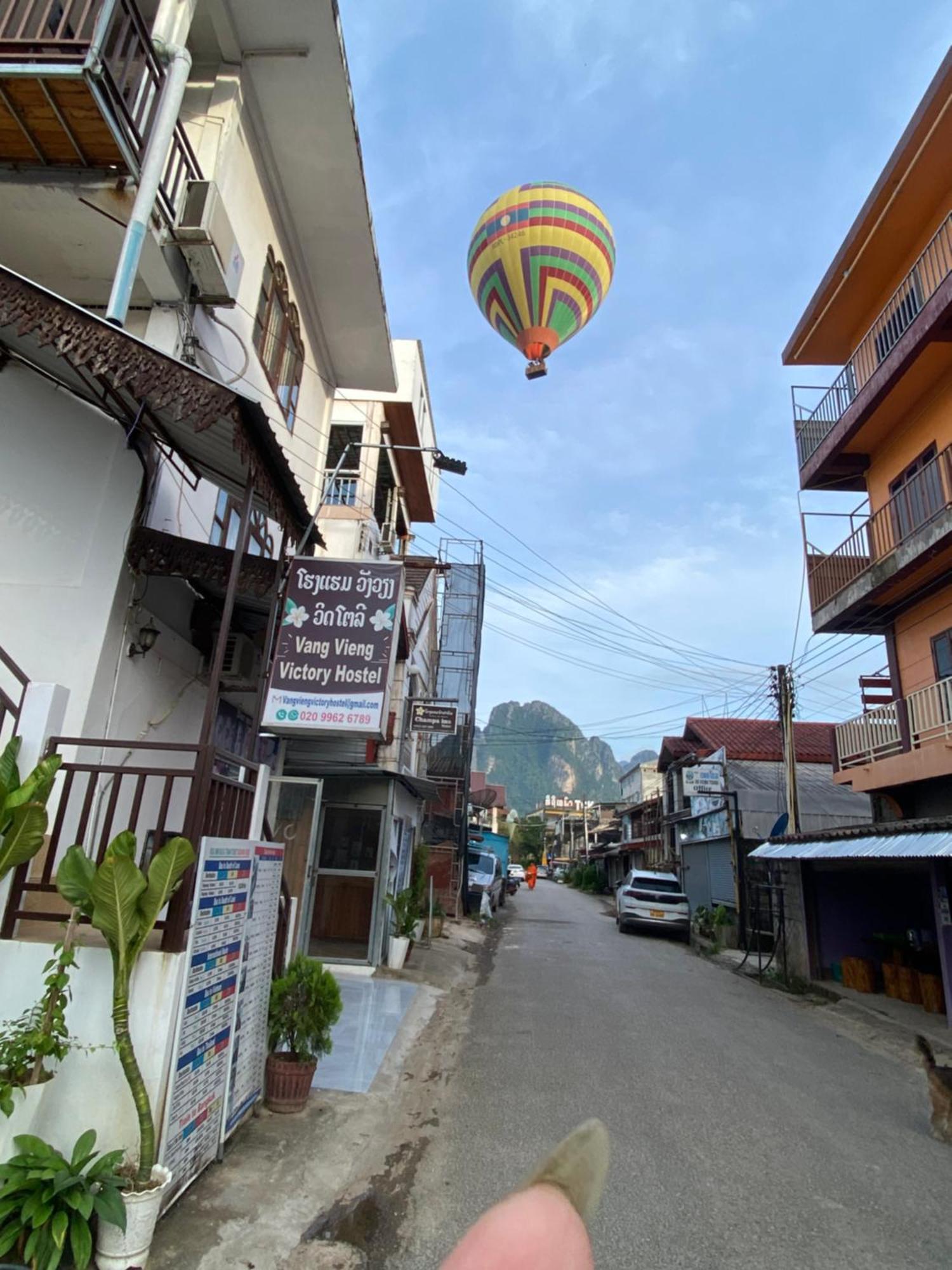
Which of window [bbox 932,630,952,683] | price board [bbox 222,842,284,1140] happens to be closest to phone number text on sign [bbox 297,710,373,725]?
price board [bbox 222,842,284,1140]

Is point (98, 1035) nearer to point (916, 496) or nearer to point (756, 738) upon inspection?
point (916, 496)

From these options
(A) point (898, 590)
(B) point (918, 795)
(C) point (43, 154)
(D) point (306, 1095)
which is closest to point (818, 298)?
(A) point (898, 590)

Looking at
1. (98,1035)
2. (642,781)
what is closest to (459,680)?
(98,1035)

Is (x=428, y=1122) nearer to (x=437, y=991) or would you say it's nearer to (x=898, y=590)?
(x=437, y=991)

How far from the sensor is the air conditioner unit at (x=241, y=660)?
25.7 feet

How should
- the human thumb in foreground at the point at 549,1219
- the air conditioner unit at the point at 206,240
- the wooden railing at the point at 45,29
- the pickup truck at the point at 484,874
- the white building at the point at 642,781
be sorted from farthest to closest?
1. the white building at the point at 642,781
2. the pickup truck at the point at 484,874
3. the air conditioner unit at the point at 206,240
4. the wooden railing at the point at 45,29
5. the human thumb in foreground at the point at 549,1219

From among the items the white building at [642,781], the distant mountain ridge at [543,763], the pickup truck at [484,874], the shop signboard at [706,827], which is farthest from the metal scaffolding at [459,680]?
the distant mountain ridge at [543,763]

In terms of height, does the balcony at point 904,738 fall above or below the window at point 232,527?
below

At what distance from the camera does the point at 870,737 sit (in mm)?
13125

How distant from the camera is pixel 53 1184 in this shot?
3.04m

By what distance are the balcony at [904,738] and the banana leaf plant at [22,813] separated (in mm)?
11389

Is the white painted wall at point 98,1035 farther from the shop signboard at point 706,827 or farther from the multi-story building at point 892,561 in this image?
the shop signboard at point 706,827

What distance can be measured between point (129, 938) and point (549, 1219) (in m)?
3.37

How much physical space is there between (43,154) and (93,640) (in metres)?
3.90
